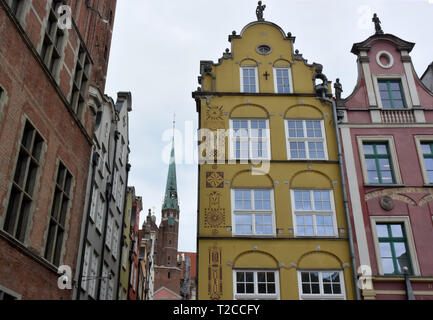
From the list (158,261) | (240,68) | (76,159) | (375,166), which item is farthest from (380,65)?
(158,261)

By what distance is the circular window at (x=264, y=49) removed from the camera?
21672 mm

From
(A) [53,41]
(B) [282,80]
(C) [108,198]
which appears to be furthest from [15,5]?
(C) [108,198]

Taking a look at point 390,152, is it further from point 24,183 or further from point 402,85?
point 24,183

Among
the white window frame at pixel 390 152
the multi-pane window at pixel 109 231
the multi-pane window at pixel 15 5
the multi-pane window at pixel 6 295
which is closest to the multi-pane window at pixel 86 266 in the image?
the multi-pane window at pixel 109 231

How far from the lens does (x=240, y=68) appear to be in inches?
838

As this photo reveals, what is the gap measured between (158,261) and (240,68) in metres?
76.3

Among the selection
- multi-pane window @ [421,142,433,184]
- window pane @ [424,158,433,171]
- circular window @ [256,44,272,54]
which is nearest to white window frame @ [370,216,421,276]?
multi-pane window @ [421,142,433,184]

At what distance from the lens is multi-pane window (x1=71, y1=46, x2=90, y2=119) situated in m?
17.2

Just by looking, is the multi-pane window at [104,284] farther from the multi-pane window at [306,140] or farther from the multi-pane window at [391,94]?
the multi-pane window at [391,94]

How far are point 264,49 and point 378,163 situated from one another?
25.2 feet

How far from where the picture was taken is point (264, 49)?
2178 cm

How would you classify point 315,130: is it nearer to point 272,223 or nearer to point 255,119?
point 255,119

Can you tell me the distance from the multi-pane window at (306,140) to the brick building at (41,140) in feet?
28.1

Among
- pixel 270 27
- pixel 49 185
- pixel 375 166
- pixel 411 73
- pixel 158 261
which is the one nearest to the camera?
pixel 49 185
